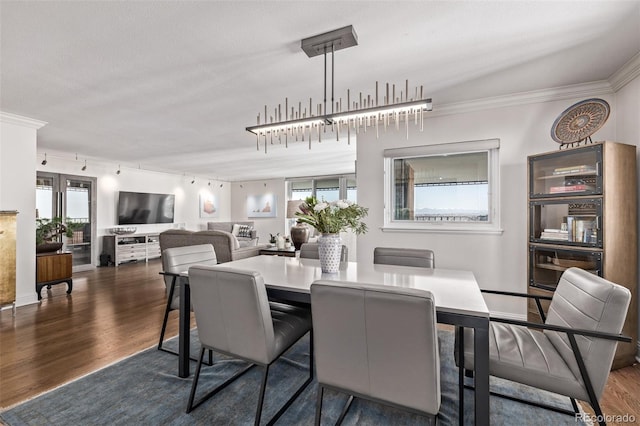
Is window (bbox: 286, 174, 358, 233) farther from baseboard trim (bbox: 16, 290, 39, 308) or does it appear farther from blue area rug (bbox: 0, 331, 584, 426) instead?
blue area rug (bbox: 0, 331, 584, 426)

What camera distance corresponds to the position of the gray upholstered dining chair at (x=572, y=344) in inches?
49.4

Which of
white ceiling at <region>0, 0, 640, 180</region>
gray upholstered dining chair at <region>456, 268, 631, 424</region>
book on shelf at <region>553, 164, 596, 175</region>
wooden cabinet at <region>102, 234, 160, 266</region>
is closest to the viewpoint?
gray upholstered dining chair at <region>456, 268, 631, 424</region>

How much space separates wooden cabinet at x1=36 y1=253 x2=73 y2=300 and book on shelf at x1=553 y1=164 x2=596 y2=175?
19.6ft

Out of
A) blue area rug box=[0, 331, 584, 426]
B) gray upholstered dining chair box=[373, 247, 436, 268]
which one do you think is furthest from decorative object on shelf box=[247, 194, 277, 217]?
blue area rug box=[0, 331, 584, 426]

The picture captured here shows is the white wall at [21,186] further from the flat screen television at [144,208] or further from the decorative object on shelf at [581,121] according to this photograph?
the decorative object on shelf at [581,121]

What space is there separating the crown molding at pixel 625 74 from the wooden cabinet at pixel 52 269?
257 inches

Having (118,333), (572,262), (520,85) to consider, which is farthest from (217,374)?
(520,85)

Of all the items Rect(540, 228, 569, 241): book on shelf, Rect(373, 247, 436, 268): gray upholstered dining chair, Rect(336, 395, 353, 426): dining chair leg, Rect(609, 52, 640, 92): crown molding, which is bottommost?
Rect(336, 395, 353, 426): dining chair leg

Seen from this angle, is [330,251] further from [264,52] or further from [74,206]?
[74,206]

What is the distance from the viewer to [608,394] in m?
1.93

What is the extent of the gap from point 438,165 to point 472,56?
146 centimetres

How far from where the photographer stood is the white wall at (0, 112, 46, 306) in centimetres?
359

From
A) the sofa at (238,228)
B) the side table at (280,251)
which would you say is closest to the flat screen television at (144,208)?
the sofa at (238,228)

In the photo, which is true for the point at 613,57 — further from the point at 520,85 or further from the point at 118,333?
the point at 118,333
